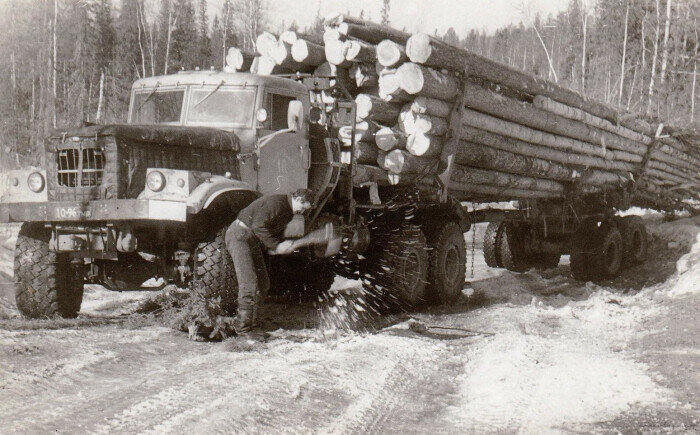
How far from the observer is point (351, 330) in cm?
755

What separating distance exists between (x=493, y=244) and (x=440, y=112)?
215 inches

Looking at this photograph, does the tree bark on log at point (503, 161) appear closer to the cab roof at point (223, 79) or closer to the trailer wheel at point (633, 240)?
the cab roof at point (223, 79)

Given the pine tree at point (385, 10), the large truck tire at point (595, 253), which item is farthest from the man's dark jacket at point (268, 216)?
the pine tree at point (385, 10)

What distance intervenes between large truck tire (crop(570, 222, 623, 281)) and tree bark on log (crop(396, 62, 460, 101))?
21.3ft

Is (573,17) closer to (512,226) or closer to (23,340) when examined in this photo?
(512,226)

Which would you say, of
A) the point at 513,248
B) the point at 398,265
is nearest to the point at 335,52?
the point at 398,265

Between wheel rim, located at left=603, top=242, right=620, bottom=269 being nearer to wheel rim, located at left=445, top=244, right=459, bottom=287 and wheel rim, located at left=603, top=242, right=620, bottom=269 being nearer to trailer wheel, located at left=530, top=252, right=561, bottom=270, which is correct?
trailer wheel, located at left=530, top=252, right=561, bottom=270

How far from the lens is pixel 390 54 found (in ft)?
27.7

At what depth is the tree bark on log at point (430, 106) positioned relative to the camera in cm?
845

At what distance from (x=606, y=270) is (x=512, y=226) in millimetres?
1988

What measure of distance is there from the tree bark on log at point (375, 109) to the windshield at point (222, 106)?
129cm

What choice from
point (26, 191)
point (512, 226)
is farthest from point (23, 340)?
point (512, 226)

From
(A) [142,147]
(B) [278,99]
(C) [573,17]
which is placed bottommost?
(A) [142,147]

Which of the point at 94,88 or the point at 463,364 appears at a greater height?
the point at 94,88
